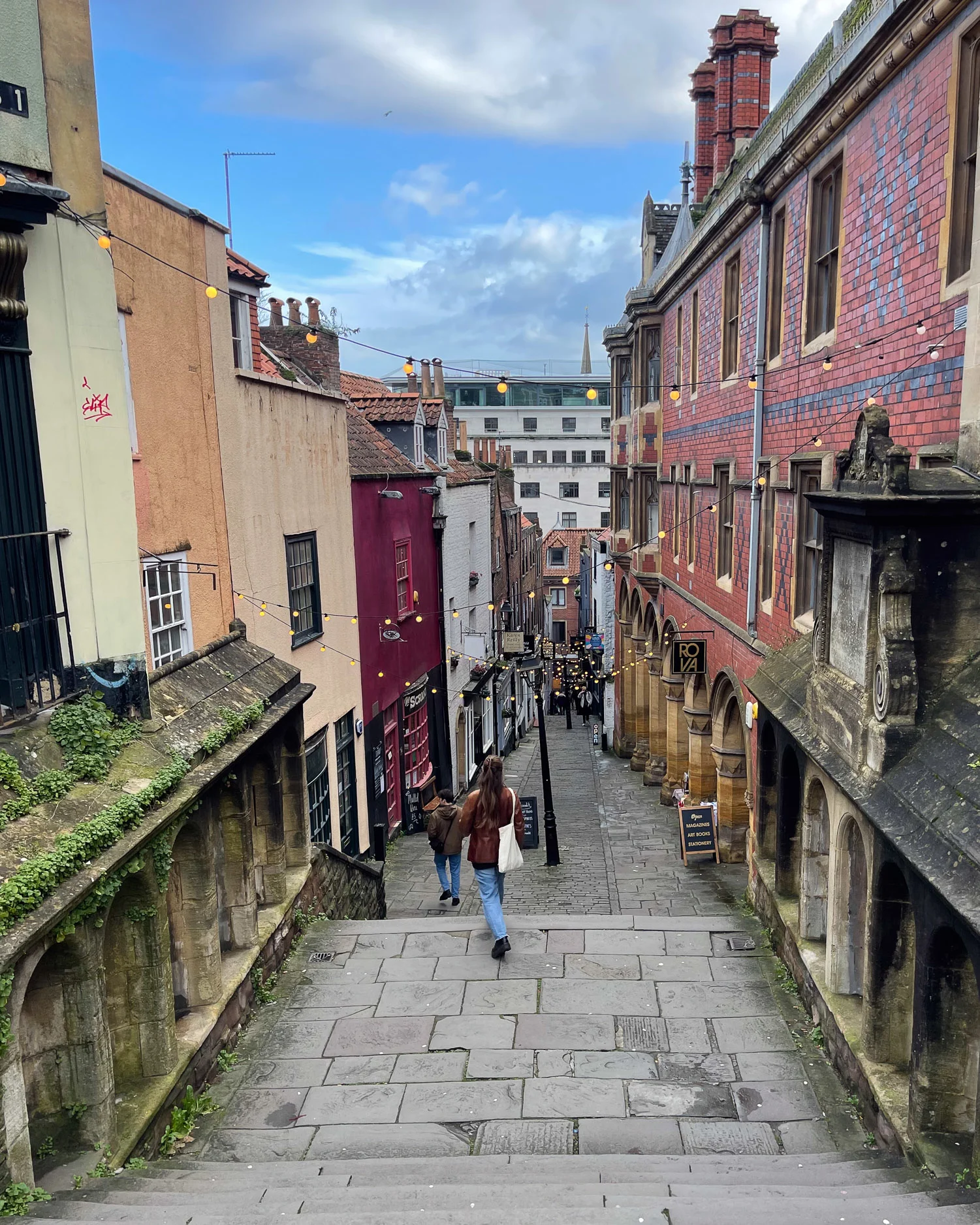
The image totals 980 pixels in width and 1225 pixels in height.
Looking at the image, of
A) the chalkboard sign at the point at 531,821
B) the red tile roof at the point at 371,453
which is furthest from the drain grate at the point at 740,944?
the red tile roof at the point at 371,453

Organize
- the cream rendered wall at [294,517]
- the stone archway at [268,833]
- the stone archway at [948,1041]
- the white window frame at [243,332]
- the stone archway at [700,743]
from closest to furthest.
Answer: the stone archway at [948,1041], the stone archway at [268,833], the cream rendered wall at [294,517], the white window frame at [243,332], the stone archway at [700,743]

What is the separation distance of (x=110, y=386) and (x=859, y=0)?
897 centimetres

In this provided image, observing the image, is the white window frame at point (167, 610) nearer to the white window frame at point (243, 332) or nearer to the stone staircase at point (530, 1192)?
the white window frame at point (243, 332)

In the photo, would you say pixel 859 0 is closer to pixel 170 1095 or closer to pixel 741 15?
pixel 741 15

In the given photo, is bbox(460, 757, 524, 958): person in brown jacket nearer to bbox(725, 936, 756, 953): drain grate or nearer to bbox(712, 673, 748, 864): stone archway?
bbox(725, 936, 756, 953): drain grate

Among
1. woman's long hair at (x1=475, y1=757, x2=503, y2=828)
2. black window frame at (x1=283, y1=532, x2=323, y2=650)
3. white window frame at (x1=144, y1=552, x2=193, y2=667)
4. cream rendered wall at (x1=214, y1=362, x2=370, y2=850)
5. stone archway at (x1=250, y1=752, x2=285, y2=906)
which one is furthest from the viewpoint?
black window frame at (x1=283, y1=532, x2=323, y2=650)

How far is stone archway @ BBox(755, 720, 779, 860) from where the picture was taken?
9.60 m

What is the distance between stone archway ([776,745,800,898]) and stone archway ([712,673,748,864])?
24.9ft

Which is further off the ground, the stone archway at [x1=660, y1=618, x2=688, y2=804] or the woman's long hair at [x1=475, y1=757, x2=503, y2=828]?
the woman's long hair at [x1=475, y1=757, x2=503, y2=828]

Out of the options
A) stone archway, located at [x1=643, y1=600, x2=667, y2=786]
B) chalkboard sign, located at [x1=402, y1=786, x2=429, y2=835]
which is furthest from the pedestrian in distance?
stone archway, located at [x1=643, y1=600, x2=667, y2=786]

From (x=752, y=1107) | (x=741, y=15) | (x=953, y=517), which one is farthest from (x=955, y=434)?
(x=741, y=15)

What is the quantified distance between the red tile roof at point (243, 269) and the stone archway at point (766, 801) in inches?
358

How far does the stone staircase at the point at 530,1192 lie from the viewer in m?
4.37

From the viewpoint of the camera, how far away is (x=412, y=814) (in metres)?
20.2
